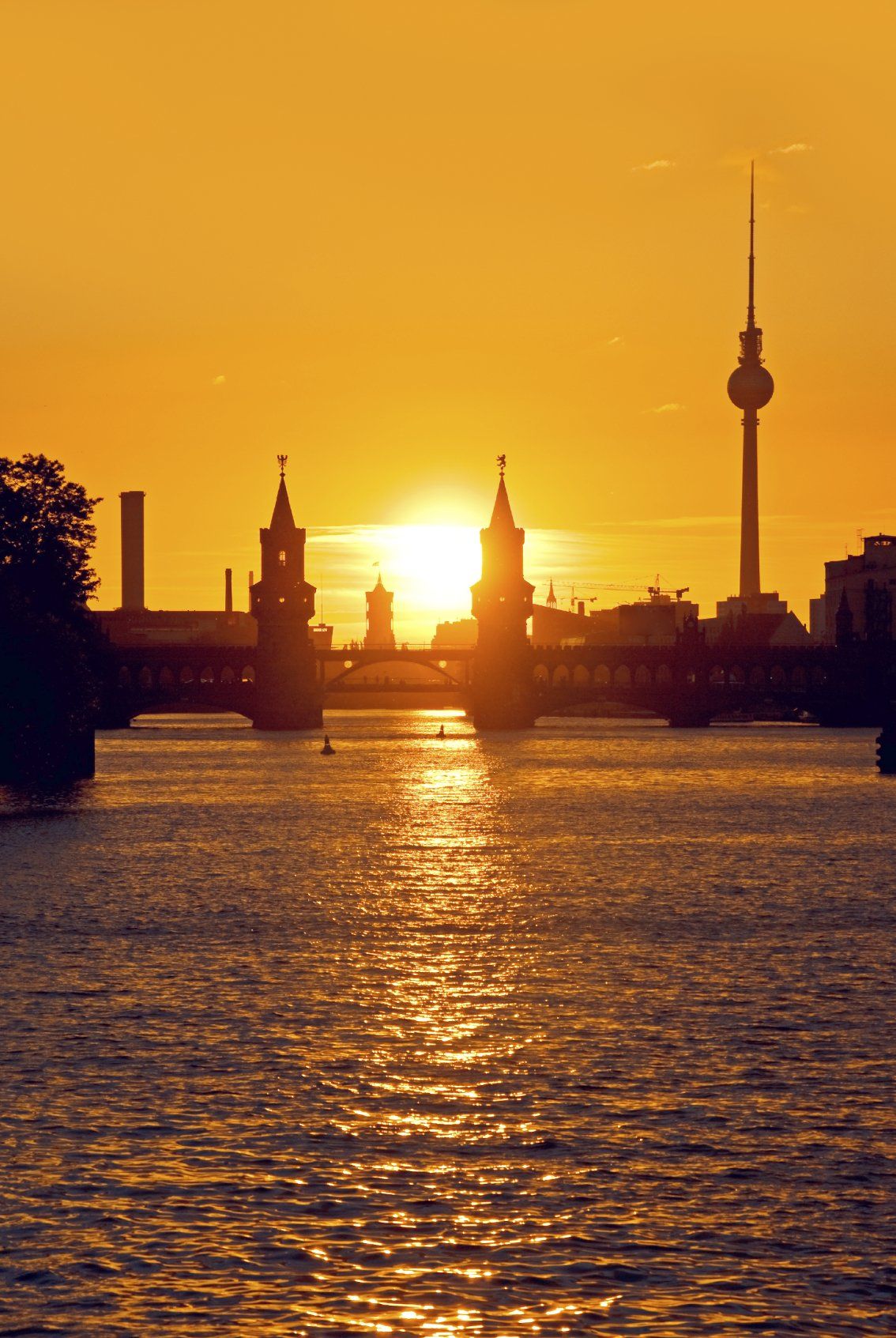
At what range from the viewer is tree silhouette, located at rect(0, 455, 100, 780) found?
80.2 metres

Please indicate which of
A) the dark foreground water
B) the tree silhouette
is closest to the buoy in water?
the tree silhouette

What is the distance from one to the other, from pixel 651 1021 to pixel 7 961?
1348 centimetres

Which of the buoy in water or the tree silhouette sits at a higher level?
the tree silhouette

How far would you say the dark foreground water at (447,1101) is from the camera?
18.0 meters

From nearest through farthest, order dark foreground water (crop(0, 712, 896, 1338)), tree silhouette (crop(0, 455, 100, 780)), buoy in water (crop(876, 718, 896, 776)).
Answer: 1. dark foreground water (crop(0, 712, 896, 1338))
2. tree silhouette (crop(0, 455, 100, 780))
3. buoy in water (crop(876, 718, 896, 776))

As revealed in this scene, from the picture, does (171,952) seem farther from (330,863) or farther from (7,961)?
(330,863)

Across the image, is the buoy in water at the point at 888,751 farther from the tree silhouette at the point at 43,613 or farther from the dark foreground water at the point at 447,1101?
the dark foreground water at the point at 447,1101

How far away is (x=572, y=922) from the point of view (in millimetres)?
46156

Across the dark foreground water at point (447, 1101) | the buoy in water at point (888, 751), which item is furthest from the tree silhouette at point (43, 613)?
the buoy in water at point (888, 751)

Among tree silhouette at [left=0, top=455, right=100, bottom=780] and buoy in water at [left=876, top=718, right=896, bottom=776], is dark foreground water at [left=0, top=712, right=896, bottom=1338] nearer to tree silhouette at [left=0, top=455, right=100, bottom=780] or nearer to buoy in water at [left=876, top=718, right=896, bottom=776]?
tree silhouette at [left=0, top=455, right=100, bottom=780]

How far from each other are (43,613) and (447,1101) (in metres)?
62.2

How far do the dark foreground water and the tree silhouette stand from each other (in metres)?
22.4

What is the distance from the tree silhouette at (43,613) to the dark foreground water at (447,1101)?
2238 centimetres

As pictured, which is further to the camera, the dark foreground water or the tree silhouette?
the tree silhouette
